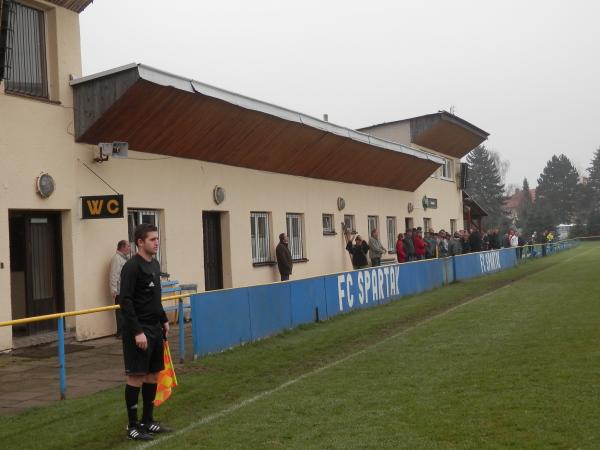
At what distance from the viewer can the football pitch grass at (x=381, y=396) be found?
6.04 m

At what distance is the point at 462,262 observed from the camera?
81.6 feet

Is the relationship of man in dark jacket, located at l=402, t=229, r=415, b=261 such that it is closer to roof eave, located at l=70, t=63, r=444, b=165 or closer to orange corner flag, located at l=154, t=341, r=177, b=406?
roof eave, located at l=70, t=63, r=444, b=165

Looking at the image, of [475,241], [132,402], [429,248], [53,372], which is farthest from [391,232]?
[132,402]

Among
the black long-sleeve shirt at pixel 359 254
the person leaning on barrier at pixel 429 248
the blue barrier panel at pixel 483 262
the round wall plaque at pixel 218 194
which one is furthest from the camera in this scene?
the person leaning on barrier at pixel 429 248

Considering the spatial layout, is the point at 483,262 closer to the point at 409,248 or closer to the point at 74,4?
the point at 409,248

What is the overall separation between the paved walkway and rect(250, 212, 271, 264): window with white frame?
7.68 meters

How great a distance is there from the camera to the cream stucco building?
1294 cm

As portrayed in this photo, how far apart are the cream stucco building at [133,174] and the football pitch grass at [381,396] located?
13.8 feet

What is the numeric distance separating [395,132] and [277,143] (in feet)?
50.9

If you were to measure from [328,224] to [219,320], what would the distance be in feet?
45.3

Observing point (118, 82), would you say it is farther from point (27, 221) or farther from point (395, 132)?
point (395, 132)

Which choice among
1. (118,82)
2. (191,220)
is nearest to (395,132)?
(191,220)

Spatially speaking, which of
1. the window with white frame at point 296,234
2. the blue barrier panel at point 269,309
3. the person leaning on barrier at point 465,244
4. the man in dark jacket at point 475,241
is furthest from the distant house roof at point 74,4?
the person leaning on barrier at point 465,244

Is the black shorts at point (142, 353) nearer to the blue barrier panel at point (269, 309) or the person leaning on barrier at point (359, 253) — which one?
the blue barrier panel at point (269, 309)
